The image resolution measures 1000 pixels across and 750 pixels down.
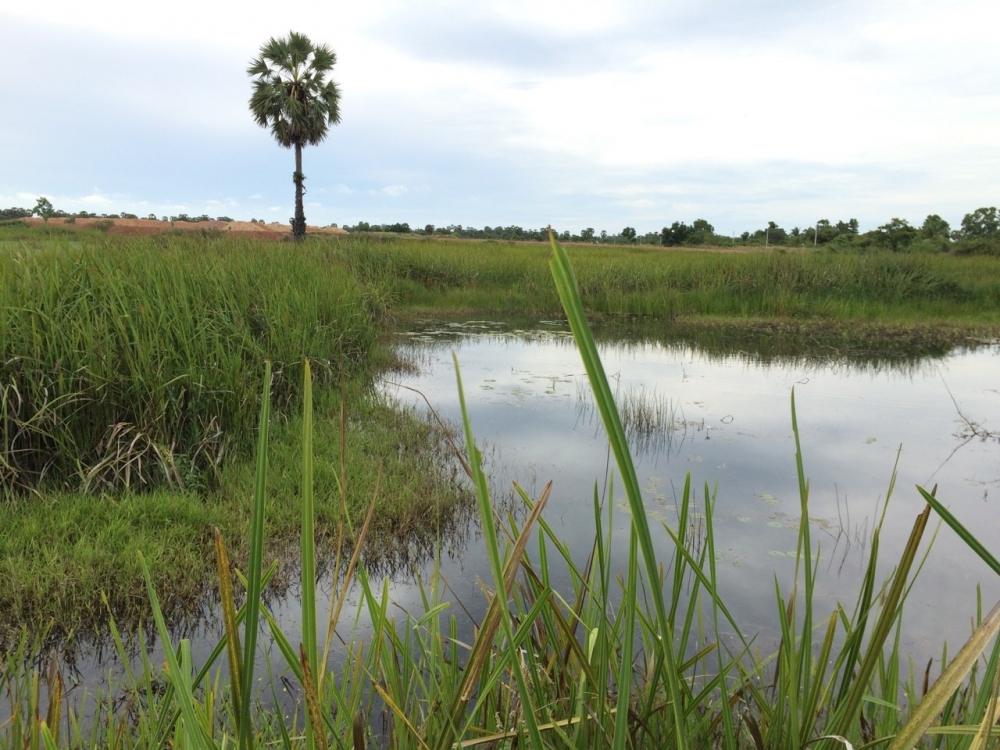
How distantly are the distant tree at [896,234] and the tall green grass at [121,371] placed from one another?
27481mm

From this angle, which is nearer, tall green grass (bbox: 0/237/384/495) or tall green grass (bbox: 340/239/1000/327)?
tall green grass (bbox: 0/237/384/495)

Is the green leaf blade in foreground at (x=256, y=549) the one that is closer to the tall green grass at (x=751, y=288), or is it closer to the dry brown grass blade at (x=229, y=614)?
the dry brown grass blade at (x=229, y=614)

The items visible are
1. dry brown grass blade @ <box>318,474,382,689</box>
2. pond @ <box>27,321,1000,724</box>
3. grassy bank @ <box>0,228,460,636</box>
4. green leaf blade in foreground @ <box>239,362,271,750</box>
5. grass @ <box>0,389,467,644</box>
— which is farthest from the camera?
pond @ <box>27,321,1000,724</box>

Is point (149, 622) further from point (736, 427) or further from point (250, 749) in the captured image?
point (736, 427)

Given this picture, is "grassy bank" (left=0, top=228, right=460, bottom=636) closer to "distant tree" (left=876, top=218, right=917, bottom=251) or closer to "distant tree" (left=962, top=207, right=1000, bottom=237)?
"distant tree" (left=876, top=218, right=917, bottom=251)

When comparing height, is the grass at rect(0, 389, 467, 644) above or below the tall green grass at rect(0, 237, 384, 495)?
below

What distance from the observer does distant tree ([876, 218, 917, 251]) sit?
25078 millimetres

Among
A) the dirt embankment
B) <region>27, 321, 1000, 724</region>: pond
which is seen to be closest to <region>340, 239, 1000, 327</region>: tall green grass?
<region>27, 321, 1000, 724</region>: pond

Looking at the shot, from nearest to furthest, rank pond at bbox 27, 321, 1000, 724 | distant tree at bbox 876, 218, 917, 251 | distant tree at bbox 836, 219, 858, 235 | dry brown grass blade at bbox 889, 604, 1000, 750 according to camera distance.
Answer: dry brown grass blade at bbox 889, 604, 1000, 750 < pond at bbox 27, 321, 1000, 724 < distant tree at bbox 876, 218, 917, 251 < distant tree at bbox 836, 219, 858, 235

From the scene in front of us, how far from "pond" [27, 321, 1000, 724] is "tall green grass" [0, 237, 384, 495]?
52.2 inches

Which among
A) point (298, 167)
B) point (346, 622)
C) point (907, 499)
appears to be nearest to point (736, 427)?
point (907, 499)

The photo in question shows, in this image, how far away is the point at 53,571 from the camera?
263 centimetres

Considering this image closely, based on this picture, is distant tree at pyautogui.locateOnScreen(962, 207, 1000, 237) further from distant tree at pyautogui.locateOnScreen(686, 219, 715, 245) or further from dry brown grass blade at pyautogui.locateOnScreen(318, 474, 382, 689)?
dry brown grass blade at pyautogui.locateOnScreen(318, 474, 382, 689)

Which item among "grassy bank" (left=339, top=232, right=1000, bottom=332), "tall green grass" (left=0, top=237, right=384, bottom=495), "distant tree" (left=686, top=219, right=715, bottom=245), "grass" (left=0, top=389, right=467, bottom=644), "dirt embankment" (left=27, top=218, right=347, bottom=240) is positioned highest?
"distant tree" (left=686, top=219, right=715, bottom=245)
